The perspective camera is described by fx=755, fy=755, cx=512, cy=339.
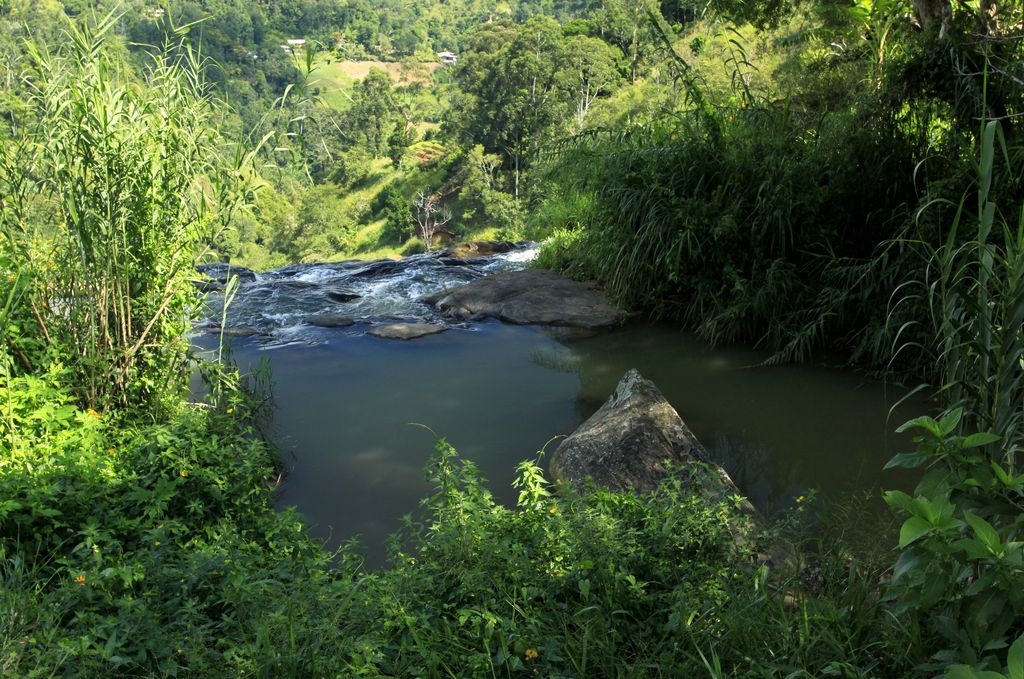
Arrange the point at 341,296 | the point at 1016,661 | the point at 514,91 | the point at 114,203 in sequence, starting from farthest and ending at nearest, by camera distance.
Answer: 1. the point at 514,91
2. the point at 341,296
3. the point at 114,203
4. the point at 1016,661

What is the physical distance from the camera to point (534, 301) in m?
7.83

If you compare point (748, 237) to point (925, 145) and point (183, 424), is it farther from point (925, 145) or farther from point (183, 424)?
point (183, 424)

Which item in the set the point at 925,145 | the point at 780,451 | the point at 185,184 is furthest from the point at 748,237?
the point at 185,184

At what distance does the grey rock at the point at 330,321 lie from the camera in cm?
778

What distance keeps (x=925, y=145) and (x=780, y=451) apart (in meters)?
3.22

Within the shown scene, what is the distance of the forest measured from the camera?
6.85 feet

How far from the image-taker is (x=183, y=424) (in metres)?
3.84

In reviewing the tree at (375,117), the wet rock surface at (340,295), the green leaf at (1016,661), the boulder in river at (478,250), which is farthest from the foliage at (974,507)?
the tree at (375,117)

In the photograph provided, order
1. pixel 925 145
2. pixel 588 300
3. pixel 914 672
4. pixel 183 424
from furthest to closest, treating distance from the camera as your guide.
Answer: pixel 588 300, pixel 925 145, pixel 183 424, pixel 914 672

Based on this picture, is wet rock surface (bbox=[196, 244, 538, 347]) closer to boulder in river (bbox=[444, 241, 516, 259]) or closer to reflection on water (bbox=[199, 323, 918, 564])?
boulder in river (bbox=[444, 241, 516, 259])

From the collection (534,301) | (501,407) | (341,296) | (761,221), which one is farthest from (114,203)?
(341,296)

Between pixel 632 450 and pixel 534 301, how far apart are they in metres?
3.95

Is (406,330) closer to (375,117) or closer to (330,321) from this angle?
(330,321)

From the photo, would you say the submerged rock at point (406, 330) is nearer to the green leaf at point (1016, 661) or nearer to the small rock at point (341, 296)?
the small rock at point (341, 296)
